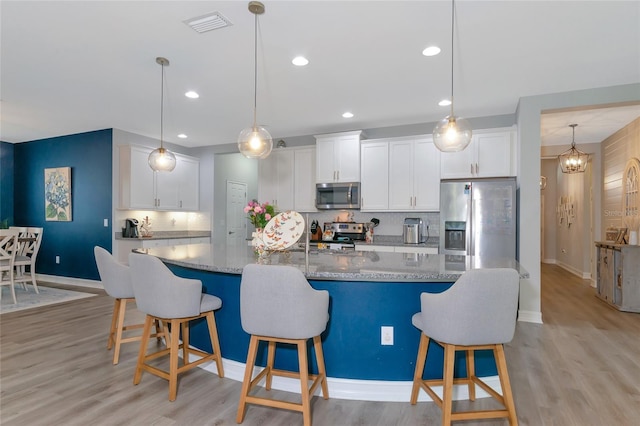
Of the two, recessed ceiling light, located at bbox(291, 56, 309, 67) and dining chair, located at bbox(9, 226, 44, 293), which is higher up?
recessed ceiling light, located at bbox(291, 56, 309, 67)

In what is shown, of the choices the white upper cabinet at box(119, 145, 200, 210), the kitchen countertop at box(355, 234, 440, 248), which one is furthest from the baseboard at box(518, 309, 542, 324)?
the white upper cabinet at box(119, 145, 200, 210)

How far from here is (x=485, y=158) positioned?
15.6 ft

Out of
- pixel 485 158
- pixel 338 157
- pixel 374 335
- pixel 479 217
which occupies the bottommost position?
pixel 374 335

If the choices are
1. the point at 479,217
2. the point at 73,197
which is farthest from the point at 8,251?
the point at 479,217

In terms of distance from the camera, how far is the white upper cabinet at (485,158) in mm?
4645

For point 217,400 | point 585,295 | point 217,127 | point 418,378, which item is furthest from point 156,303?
point 585,295

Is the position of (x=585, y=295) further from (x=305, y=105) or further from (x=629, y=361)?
(x=305, y=105)

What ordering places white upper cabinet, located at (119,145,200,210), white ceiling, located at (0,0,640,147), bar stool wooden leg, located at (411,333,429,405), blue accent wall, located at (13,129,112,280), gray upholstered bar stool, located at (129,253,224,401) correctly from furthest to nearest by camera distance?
blue accent wall, located at (13,129,112,280)
white upper cabinet, located at (119,145,200,210)
white ceiling, located at (0,0,640,147)
gray upholstered bar stool, located at (129,253,224,401)
bar stool wooden leg, located at (411,333,429,405)

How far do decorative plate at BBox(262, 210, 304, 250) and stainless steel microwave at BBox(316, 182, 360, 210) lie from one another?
2743mm

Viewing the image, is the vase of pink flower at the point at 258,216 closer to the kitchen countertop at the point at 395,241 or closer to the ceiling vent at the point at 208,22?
the ceiling vent at the point at 208,22

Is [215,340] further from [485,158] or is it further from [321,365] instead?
[485,158]

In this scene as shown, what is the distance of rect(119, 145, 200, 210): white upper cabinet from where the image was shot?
19.0ft

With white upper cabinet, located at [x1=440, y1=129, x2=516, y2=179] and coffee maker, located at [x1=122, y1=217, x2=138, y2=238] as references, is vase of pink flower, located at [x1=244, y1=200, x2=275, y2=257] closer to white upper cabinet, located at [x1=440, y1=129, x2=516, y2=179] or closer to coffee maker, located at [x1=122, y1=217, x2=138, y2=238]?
white upper cabinet, located at [x1=440, y1=129, x2=516, y2=179]

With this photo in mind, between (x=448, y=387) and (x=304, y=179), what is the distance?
4378 mm
